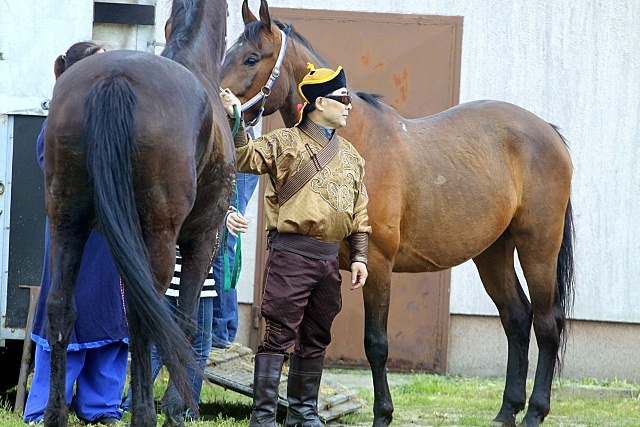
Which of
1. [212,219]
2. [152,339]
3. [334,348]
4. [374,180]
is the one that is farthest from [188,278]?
[334,348]

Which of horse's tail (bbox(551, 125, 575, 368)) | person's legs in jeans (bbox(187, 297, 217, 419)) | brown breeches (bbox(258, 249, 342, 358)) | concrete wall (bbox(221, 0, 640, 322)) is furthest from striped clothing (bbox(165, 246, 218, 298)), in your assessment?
concrete wall (bbox(221, 0, 640, 322))

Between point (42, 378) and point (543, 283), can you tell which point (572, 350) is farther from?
point (42, 378)

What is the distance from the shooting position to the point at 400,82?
8016 millimetres

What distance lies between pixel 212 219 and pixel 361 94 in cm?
186

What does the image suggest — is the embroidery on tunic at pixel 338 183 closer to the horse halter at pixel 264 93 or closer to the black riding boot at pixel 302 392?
the horse halter at pixel 264 93

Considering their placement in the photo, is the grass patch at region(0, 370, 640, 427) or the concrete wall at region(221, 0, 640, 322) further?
the concrete wall at region(221, 0, 640, 322)

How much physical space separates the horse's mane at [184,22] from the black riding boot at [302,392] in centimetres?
179

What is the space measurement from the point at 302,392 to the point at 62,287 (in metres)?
1.95

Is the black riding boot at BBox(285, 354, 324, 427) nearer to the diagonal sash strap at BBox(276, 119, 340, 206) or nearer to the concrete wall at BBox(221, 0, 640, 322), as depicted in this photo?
the diagonal sash strap at BBox(276, 119, 340, 206)

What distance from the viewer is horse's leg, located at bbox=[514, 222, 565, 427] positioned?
6.21 m

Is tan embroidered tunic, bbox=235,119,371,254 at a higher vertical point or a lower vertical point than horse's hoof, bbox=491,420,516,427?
higher

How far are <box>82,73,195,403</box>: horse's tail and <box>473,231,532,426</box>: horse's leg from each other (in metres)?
3.22

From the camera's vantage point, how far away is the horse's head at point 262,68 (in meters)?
5.30

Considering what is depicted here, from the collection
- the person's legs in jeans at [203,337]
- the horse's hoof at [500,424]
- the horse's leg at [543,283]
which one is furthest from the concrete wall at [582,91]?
the person's legs in jeans at [203,337]
